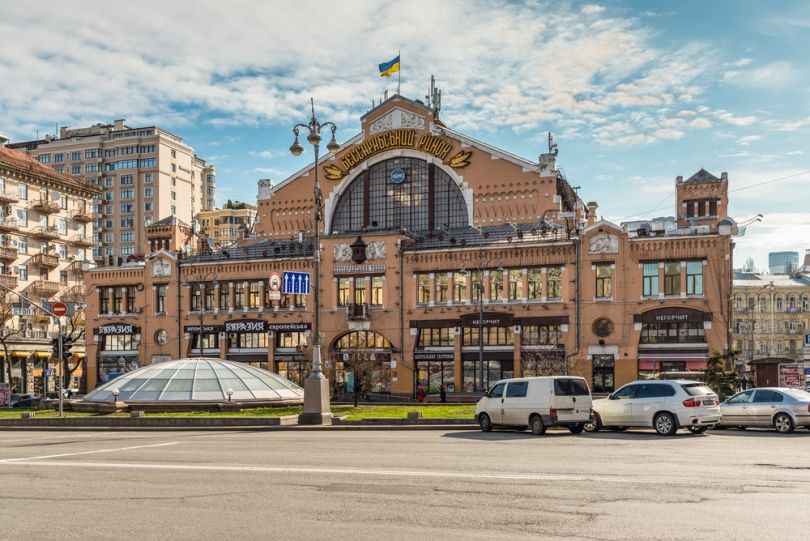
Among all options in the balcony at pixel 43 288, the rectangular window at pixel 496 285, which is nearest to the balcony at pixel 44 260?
the balcony at pixel 43 288

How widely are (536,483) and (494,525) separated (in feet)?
12.0

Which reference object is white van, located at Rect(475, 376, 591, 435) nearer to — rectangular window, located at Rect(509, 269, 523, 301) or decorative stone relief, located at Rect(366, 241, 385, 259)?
rectangular window, located at Rect(509, 269, 523, 301)

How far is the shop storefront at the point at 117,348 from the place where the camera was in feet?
250

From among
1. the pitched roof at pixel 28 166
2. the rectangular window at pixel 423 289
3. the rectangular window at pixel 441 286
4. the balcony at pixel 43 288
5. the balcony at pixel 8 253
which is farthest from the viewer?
the balcony at pixel 43 288

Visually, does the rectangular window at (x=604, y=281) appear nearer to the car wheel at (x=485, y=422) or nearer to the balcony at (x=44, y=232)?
the car wheel at (x=485, y=422)

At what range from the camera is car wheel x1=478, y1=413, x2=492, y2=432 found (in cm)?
2897

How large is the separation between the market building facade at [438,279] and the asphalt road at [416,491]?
3722cm

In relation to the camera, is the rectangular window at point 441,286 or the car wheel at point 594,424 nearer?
the car wheel at point 594,424

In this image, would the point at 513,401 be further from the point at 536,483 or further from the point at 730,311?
the point at 730,311

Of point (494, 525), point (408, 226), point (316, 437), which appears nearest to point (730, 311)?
point (408, 226)

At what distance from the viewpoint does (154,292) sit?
250ft

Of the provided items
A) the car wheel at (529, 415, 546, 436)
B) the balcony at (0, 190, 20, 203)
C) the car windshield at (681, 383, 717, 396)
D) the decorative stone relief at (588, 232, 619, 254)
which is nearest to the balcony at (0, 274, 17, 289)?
the balcony at (0, 190, 20, 203)

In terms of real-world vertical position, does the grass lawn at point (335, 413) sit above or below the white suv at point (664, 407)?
below

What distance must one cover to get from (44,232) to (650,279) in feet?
184
